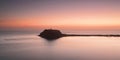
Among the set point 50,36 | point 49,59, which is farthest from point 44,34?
point 49,59

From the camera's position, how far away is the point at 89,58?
35250 mm

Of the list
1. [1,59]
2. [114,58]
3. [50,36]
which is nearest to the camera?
[1,59]

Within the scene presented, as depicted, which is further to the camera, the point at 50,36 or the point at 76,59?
the point at 50,36

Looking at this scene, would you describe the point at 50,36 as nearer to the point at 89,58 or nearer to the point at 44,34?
the point at 44,34

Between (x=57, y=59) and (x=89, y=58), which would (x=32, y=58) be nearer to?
(x=57, y=59)

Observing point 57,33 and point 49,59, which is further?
point 57,33

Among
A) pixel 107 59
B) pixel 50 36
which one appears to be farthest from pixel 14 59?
pixel 50 36

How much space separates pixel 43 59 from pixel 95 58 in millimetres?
7312

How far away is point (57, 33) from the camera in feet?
307

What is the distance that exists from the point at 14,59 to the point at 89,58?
412 inches

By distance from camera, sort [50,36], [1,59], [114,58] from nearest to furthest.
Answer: [1,59], [114,58], [50,36]

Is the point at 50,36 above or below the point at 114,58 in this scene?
above

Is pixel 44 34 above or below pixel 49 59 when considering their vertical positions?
above

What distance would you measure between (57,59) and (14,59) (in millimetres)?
5948
